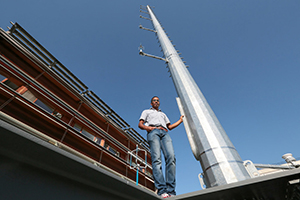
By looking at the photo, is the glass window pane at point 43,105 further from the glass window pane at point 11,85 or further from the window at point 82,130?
the window at point 82,130

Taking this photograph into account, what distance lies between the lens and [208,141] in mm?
1630

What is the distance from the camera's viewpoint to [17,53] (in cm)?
522


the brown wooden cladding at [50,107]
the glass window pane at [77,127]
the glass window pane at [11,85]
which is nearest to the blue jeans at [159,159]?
the brown wooden cladding at [50,107]

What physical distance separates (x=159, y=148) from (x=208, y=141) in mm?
891

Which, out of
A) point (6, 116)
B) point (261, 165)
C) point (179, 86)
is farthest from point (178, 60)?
Result: point (6, 116)

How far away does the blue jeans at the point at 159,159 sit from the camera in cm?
197

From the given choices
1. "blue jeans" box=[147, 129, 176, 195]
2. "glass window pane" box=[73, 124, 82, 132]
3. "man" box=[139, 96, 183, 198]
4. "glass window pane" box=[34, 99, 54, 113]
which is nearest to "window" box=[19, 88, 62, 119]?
"glass window pane" box=[34, 99, 54, 113]

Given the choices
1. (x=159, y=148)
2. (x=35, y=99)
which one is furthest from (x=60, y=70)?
(x=159, y=148)

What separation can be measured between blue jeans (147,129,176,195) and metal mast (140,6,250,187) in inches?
20.5

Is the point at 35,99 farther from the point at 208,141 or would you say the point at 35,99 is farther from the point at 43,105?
the point at 208,141

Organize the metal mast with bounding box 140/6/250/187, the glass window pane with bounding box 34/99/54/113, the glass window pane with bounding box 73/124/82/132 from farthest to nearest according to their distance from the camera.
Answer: the glass window pane with bounding box 73/124/82/132 < the glass window pane with bounding box 34/99/54/113 < the metal mast with bounding box 140/6/250/187

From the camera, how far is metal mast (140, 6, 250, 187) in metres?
1.41

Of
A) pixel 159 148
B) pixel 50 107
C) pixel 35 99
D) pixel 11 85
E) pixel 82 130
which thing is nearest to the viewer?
pixel 159 148

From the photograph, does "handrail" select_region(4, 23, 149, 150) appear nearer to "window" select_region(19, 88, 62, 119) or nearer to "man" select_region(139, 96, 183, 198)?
"window" select_region(19, 88, 62, 119)
